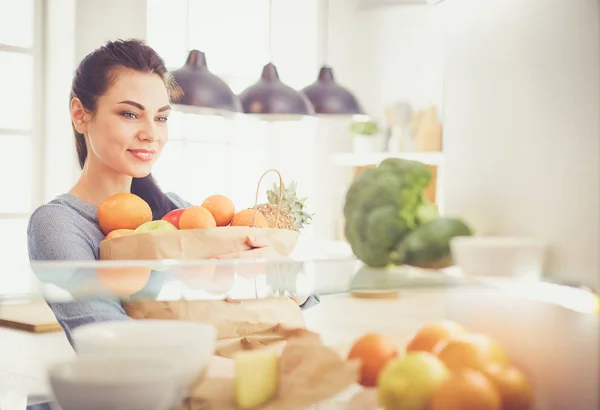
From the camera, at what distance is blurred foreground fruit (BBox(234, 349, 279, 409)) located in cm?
44

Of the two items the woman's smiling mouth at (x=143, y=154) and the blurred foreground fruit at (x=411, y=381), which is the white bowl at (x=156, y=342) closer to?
the blurred foreground fruit at (x=411, y=381)

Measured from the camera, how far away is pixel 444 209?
475 mm

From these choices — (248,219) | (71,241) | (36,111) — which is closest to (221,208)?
(248,219)

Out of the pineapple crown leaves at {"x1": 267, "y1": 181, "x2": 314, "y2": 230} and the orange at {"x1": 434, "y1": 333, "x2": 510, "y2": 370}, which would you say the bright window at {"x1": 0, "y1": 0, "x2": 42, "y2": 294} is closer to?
the pineapple crown leaves at {"x1": 267, "y1": 181, "x2": 314, "y2": 230}

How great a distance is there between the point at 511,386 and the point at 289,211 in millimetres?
288

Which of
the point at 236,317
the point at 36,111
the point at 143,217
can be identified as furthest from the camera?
the point at 36,111

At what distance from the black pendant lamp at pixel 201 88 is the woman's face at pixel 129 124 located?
0.02 metres

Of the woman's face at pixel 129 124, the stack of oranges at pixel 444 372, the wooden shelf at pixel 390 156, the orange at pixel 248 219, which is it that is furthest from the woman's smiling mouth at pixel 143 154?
the stack of oranges at pixel 444 372

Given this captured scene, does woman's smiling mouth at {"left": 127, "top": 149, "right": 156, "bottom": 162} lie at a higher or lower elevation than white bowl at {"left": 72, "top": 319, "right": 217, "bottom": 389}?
higher

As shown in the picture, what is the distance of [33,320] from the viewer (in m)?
0.50

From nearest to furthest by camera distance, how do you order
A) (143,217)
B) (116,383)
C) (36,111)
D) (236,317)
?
(116,383) < (236,317) < (143,217) < (36,111)

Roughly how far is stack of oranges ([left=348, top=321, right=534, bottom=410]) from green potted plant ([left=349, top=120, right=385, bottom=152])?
157 mm

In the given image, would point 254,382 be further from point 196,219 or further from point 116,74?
point 116,74

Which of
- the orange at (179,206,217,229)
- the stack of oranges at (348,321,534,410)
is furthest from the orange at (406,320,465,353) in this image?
the orange at (179,206,217,229)
